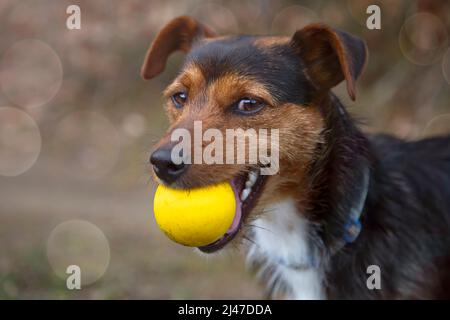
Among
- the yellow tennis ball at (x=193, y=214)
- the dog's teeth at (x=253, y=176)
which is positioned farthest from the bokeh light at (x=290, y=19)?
the yellow tennis ball at (x=193, y=214)

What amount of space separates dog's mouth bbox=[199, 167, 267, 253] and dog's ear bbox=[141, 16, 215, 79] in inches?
47.1

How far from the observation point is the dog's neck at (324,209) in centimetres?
340

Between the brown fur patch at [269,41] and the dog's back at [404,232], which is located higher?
the brown fur patch at [269,41]

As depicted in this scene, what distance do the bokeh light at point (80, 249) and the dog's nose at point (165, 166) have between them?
2.17 meters

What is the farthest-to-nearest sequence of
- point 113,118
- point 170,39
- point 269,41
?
point 113,118 → point 170,39 → point 269,41

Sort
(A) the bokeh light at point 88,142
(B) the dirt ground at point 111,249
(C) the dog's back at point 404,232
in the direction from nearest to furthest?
(C) the dog's back at point 404,232, (B) the dirt ground at point 111,249, (A) the bokeh light at point 88,142

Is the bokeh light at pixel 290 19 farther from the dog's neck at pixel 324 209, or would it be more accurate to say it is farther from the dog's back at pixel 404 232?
the dog's neck at pixel 324 209

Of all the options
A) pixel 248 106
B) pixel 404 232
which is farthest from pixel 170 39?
pixel 404 232

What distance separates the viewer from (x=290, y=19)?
7.49 metres

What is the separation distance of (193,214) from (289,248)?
0.88 m

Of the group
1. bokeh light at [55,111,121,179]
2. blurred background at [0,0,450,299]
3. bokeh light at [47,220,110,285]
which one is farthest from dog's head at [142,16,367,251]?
bokeh light at [55,111,121,179]

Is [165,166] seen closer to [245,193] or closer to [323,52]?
[245,193]

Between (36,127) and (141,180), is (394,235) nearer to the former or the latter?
(141,180)

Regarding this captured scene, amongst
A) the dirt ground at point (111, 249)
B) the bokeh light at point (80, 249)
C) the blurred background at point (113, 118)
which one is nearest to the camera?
the dirt ground at point (111, 249)
